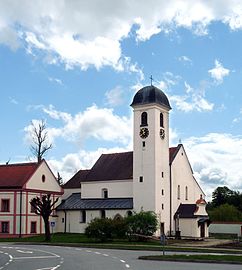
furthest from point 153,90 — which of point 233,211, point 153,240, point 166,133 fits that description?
point 233,211

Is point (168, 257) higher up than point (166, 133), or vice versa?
point (166, 133)

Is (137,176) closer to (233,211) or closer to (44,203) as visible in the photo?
(44,203)

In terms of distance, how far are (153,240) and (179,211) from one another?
1184 centimetres

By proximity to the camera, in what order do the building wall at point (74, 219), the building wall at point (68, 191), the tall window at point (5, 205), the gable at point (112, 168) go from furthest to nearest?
the building wall at point (68, 191)
the gable at point (112, 168)
the building wall at point (74, 219)
the tall window at point (5, 205)

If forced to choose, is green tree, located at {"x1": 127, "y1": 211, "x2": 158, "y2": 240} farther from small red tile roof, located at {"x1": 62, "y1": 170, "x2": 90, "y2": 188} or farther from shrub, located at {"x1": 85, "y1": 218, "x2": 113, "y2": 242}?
small red tile roof, located at {"x1": 62, "y1": 170, "x2": 90, "y2": 188}

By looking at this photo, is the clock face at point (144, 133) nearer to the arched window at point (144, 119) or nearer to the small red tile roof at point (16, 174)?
the arched window at point (144, 119)

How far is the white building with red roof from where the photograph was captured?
61375 mm

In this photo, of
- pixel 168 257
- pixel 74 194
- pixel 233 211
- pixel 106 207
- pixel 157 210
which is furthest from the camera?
pixel 233 211

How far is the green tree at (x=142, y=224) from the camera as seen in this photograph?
5031cm

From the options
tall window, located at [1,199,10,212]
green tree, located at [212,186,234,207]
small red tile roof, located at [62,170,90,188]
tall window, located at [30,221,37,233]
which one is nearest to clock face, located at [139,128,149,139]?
small red tile roof, located at [62,170,90,188]

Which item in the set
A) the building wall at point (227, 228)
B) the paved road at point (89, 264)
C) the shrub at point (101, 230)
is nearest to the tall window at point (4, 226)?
the shrub at point (101, 230)

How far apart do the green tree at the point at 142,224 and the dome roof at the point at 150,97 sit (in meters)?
15.7

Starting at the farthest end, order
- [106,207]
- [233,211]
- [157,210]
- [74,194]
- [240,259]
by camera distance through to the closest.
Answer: [233,211], [74,194], [106,207], [157,210], [240,259]

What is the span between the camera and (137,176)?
200ft
